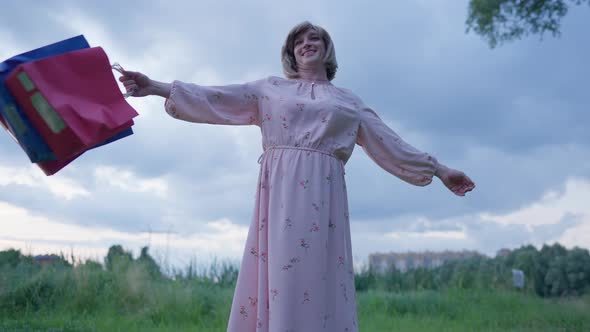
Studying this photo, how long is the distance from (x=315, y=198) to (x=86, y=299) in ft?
13.9

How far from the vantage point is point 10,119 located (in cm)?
238

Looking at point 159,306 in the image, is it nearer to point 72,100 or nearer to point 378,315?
point 378,315

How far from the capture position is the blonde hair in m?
3.11

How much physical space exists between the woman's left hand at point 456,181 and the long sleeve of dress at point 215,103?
1051 mm

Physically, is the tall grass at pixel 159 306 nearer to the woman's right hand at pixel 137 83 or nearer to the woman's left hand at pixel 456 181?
the woman's left hand at pixel 456 181

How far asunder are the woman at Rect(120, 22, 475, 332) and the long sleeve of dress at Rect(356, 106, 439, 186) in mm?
136

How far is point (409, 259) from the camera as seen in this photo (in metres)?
9.80

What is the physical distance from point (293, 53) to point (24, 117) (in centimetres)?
138

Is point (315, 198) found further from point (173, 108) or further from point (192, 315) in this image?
point (192, 315)

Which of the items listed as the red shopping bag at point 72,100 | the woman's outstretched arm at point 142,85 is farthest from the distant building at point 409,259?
the red shopping bag at point 72,100

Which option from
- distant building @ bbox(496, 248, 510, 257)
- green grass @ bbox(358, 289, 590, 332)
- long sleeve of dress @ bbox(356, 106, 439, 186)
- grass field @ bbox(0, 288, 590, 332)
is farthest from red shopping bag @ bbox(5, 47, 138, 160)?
distant building @ bbox(496, 248, 510, 257)

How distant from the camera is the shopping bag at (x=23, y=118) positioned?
236cm

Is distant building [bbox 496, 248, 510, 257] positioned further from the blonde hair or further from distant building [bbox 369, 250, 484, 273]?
the blonde hair

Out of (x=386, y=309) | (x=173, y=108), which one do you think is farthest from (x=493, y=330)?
(x=173, y=108)
